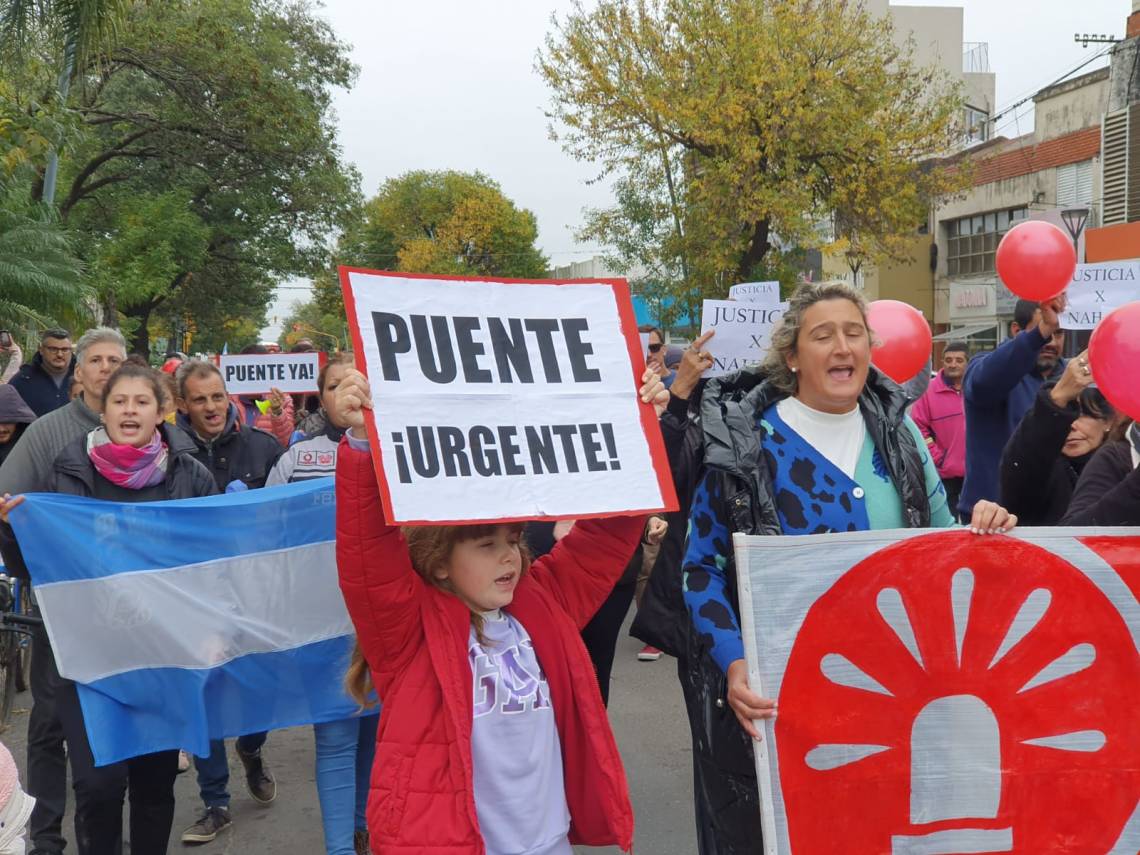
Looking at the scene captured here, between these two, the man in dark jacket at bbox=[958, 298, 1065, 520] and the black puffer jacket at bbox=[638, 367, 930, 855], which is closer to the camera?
the black puffer jacket at bbox=[638, 367, 930, 855]

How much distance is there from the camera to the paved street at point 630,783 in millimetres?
4727

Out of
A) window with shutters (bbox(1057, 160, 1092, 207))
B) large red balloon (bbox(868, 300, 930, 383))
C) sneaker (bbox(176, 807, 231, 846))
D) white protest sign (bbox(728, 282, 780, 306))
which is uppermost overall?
window with shutters (bbox(1057, 160, 1092, 207))

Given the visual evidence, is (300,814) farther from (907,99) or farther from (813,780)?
(907,99)

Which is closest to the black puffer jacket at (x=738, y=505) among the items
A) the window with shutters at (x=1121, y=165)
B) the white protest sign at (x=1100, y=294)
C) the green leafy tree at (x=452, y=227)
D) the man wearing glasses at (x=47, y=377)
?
the white protest sign at (x=1100, y=294)

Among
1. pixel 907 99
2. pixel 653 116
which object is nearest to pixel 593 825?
pixel 653 116

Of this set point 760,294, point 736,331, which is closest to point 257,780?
point 736,331

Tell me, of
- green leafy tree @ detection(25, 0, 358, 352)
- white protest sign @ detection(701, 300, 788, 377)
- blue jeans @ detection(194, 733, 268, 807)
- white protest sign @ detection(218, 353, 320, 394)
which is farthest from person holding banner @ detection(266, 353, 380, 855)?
green leafy tree @ detection(25, 0, 358, 352)

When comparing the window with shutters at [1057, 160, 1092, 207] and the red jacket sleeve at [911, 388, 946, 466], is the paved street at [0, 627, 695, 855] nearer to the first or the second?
the red jacket sleeve at [911, 388, 946, 466]

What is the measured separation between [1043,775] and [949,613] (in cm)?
46

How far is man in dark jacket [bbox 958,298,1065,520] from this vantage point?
473 centimetres

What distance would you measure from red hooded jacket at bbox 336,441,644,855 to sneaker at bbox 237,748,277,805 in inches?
111

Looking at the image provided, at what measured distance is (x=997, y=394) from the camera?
5.01 metres

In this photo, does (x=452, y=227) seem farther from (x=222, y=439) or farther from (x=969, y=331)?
(x=222, y=439)

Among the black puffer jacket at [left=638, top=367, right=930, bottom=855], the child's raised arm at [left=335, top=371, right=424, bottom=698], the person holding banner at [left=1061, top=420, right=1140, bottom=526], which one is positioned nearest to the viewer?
the child's raised arm at [left=335, top=371, right=424, bottom=698]
